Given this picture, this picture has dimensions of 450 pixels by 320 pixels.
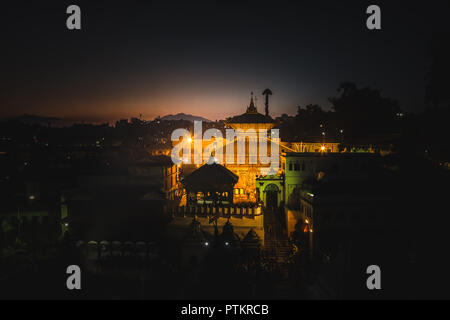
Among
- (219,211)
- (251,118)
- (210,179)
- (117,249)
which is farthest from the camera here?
(251,118)

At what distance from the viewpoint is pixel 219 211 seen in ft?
55.0

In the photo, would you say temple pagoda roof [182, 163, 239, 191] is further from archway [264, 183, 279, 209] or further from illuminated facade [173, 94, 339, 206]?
archway [264, 183, 279, 209]

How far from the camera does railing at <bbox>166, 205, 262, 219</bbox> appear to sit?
16.6 meters

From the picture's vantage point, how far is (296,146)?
139 ft

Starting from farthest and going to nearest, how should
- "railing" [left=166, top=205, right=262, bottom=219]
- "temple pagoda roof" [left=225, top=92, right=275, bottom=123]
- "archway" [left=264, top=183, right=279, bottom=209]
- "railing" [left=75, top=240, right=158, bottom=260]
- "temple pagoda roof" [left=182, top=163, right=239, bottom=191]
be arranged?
"archway" [left=264, top=183, right=279, bottom=209]
"temple pagoda roof" [left=225, top=92, right=275, bottom=123]
"railing" [left=166, top=205, right=262, bottom=219]
"temple pagoda roof" [left=182, top=163, right=239, bottom=191]
"railing" [left=75, top=240, right=158, bottom=260]

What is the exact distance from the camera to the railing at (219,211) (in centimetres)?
1662

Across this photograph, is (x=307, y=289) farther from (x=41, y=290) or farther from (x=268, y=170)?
(x=268, y=170)

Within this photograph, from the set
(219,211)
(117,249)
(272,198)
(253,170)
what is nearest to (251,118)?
(253,170)

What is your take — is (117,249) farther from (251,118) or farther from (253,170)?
(251,118)

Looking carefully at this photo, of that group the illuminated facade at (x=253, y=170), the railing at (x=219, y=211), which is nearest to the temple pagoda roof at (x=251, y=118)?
the illuminated facade at (x=253, y=170)

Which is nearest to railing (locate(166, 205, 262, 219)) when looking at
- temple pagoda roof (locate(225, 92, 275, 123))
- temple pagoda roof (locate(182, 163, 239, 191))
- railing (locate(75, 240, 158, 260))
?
temple pagoda roof (locate(182, 163, 239, 191))

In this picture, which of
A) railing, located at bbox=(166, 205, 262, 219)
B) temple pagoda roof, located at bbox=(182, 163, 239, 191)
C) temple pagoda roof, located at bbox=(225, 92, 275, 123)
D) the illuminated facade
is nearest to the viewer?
temple pagoda roof, located at bbox=(182, 163, 239, 191)

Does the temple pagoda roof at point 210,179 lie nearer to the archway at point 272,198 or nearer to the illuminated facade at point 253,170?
the illuminated facade at point 253,170
